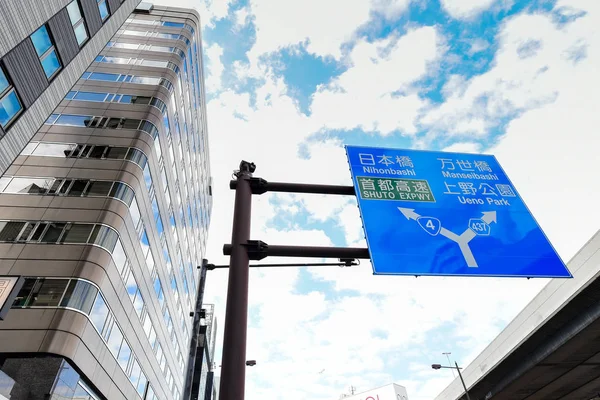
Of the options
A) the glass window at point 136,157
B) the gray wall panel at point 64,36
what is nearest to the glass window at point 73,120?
the glass window at point 136,157

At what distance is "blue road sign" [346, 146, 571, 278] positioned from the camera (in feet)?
17.5

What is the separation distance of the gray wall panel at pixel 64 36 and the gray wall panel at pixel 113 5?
4.06 metres

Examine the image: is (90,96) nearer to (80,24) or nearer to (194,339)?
(80,24)

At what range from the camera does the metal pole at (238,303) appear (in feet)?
11.9

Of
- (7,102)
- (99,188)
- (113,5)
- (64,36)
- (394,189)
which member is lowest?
(394,189)

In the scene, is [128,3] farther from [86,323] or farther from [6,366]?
[6,366]

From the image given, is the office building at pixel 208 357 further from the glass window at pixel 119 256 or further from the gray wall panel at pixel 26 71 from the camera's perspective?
the gray wall panel at pixel 26 71

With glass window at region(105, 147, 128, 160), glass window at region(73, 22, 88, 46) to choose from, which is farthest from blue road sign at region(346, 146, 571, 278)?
glass window at region(105, 147, 128, 160)

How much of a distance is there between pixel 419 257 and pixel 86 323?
650 inches

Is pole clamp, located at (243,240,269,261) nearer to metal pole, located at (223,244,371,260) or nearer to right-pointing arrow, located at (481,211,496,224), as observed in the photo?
metal pole, located at (223,244,371,260)

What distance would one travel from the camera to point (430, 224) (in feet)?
18.9

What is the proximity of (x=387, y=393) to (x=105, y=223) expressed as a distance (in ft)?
233

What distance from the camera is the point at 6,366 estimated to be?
15156 millimetres

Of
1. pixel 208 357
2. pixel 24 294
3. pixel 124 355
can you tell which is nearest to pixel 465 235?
pixel 24 294
